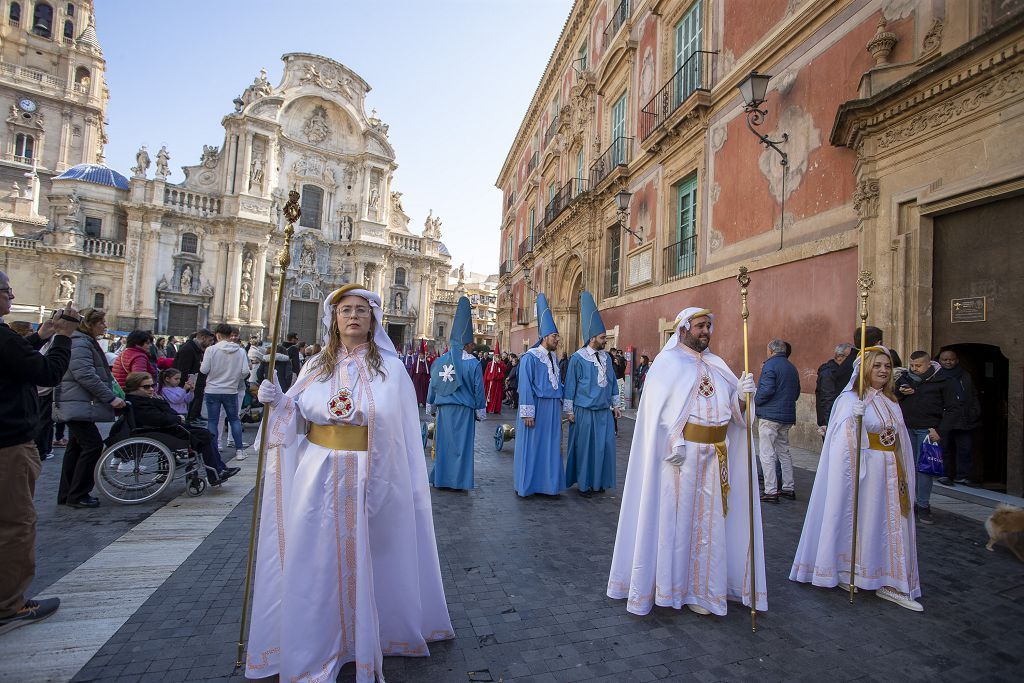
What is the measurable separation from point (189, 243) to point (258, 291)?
485 centimetres

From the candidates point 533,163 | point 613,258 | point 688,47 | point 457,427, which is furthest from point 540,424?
point 533,163

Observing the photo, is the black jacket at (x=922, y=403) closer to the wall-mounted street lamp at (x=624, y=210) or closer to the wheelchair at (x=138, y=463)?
the wheelchair at (x=138, y=463)

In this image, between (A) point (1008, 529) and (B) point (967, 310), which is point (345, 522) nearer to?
(A) point (1008, 529)

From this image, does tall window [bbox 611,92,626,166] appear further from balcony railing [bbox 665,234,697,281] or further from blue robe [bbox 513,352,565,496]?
blue robe [bbox 513,352,565,496]

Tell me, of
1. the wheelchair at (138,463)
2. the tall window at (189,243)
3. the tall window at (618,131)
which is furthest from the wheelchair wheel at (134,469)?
the tall window at (189,243)

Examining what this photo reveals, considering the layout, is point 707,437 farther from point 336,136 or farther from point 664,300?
point 336,136

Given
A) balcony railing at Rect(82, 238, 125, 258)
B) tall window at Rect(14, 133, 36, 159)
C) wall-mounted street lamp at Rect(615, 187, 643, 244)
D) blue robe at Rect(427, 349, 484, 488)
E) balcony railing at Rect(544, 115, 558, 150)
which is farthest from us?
tall window at Rect(14, 133, 36, 159)

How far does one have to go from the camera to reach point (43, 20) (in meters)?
44.6

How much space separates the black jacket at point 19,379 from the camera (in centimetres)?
275

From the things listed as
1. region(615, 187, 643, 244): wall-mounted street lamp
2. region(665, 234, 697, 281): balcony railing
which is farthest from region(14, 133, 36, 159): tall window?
region(665, 234, 697, 281): balcony railing

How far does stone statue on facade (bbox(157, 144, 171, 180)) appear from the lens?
30688 millimetres

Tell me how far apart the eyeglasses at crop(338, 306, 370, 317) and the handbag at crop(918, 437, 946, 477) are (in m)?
5.75

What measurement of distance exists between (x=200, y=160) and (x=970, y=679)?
3973 centimetres

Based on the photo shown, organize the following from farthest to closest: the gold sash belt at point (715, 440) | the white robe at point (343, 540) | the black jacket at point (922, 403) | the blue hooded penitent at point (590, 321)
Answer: the blue hooded penitent at point (590, 321) → the black jacket at point (922, 403) → the gold sash belt at point (715, 440) → the white robe at point (343, 540)
